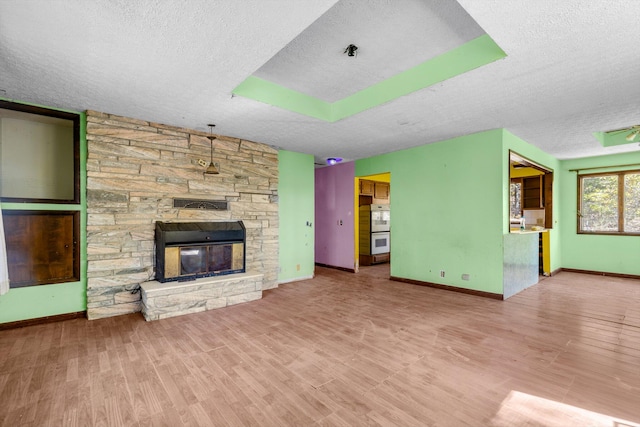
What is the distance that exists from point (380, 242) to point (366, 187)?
4.97 feet

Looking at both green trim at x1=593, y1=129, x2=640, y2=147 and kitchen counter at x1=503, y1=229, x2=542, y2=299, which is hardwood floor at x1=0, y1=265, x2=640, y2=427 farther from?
green trim at x1=593, y1=129, x2=640, y2=147

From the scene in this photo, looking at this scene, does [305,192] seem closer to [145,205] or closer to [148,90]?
[145,205]

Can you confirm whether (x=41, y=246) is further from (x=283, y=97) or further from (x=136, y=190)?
(x=283, y=97)

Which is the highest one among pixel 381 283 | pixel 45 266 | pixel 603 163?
pixel 603 163

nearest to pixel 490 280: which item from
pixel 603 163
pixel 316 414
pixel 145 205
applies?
pixel 316 414

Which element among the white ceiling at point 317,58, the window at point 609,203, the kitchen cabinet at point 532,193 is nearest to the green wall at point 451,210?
the white ceiling at point 317,58

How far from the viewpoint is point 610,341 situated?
2.96m

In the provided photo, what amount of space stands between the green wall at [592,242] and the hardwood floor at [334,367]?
2.66m

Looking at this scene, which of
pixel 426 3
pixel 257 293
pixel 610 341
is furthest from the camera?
pixel 257 293

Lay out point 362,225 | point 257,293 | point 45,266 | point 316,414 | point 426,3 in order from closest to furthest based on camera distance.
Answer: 1. point 316,414
2. point 426,3
3. point 45,266
4. point 257,293
5. point 362,225

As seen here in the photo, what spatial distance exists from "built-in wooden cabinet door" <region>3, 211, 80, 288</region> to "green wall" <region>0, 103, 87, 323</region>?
0.06 metres

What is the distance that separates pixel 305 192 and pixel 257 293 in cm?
232

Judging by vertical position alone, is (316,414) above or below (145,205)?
below

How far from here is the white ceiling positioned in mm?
1911
